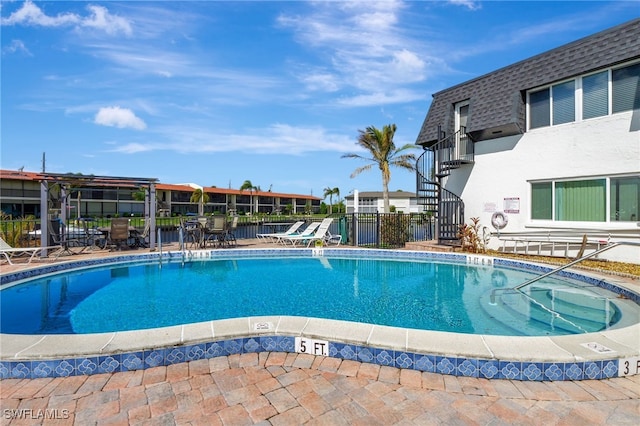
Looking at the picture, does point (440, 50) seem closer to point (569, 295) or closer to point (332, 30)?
point (332, 30)

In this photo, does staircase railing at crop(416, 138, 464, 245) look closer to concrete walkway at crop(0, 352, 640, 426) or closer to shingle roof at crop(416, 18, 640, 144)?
shingle roof at crop(416, 18, 640, 144)

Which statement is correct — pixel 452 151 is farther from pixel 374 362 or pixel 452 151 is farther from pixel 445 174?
pixel 374 362

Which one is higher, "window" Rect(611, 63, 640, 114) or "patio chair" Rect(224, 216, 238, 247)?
"window" Rect(611, 63, 640, 114)

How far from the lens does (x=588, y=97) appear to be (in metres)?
9.11

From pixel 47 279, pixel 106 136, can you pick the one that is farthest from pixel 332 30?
pixel 106 136

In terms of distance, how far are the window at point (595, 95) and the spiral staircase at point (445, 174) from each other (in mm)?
3425

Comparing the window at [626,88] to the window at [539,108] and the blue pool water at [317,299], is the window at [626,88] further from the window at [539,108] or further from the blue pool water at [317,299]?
the blue pool water at [317,299]

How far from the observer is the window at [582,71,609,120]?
8.75m

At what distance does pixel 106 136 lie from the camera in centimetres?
2297

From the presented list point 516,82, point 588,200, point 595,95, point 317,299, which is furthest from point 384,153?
point 317,299

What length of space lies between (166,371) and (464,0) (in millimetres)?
11210

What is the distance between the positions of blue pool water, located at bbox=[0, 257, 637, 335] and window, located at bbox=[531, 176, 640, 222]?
2.95 meters

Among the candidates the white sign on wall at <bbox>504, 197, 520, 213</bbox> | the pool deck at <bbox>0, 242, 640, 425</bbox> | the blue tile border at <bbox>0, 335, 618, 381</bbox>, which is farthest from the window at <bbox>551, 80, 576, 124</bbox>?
the blue tile border at <bbox>0, 335, 618, 381</bbox>

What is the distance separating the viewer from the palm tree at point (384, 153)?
2338cm
